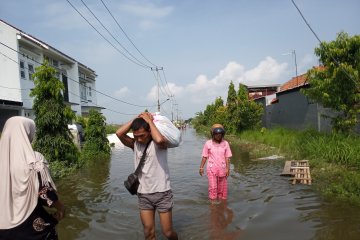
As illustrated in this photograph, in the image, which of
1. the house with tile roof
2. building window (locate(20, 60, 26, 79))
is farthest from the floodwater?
building window (locate(20, 60, 26, 79))

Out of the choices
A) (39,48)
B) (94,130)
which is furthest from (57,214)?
(39,48)

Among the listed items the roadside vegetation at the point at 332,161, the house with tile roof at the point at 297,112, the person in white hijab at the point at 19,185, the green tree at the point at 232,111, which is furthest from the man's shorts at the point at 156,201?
the green tree at the point at 232,111

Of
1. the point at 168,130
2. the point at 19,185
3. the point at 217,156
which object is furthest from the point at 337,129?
the point at 19,185

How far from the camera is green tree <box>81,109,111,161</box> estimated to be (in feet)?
61.9

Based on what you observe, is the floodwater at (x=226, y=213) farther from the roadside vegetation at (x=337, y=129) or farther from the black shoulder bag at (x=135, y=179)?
the black shoulder bag at (x=135, y=179)

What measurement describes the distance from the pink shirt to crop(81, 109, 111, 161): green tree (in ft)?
39.0

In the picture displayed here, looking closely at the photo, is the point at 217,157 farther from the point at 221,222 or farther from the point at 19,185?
the point at 19,185

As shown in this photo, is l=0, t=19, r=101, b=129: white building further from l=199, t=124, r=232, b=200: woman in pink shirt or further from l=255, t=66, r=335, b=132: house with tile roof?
l=199, t=124, r=232, b=200: woman in pink shirt

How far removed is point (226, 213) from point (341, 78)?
698cm

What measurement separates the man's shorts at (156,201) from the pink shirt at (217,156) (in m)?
3.02

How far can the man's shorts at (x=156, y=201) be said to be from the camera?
4.48 meters

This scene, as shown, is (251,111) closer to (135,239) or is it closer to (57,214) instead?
(135,239)

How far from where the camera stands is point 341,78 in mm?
11742

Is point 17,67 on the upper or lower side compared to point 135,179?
upper
